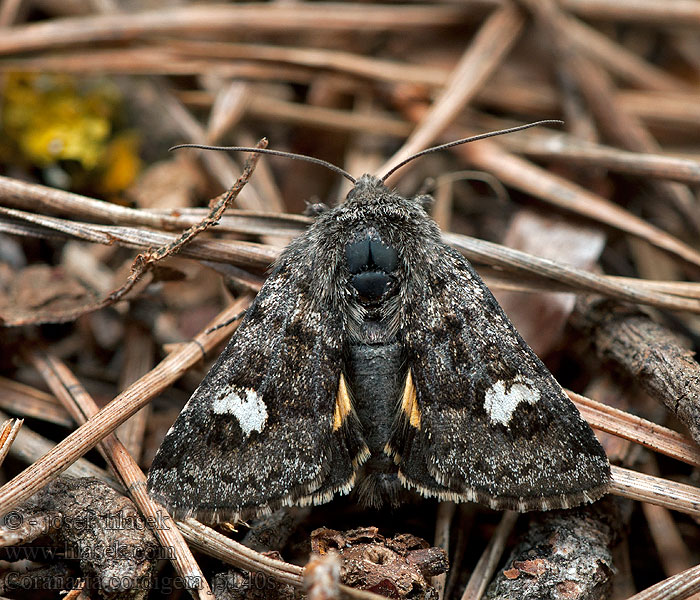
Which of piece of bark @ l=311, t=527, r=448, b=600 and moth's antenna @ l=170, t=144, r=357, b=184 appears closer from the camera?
piece of bark @ l=311, t=527, r=448, b=600

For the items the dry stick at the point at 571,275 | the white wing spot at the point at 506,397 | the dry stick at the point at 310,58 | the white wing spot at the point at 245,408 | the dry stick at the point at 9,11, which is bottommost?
the white wing spot at the point at 245,408

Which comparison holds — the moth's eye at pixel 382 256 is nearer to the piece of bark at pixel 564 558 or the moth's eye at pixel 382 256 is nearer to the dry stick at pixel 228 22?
the piece of bark at pixel 564 558

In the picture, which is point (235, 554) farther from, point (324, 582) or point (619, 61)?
point (619, 61)

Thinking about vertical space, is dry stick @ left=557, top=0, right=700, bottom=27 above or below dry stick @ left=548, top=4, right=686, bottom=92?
above

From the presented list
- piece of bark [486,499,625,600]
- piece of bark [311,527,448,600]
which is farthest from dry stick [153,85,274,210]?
piece of bark [486,499,625,600]

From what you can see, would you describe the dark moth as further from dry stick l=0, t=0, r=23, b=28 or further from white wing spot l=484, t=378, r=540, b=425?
dry stick l=0, t=0, r=23, b=28

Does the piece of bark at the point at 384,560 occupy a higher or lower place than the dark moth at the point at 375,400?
lower

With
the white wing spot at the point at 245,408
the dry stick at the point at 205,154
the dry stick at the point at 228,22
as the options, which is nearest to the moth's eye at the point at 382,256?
the white wing spot at the point at 245,408

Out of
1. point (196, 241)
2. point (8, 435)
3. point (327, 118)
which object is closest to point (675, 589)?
point (196, 241)
